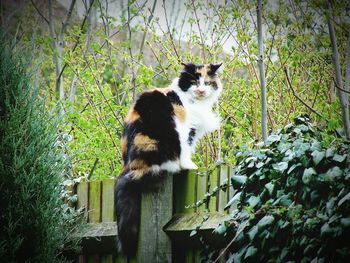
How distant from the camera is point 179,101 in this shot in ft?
15.2

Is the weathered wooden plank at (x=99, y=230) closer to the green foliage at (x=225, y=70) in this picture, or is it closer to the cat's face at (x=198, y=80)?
the green foliage at (x=225, y=70)

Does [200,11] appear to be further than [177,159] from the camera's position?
Yes

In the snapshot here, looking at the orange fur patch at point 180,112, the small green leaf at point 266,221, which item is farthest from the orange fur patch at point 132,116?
the small green leaf at point 266,221

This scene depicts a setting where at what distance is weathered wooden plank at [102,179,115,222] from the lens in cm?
410

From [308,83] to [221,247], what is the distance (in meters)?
2.75

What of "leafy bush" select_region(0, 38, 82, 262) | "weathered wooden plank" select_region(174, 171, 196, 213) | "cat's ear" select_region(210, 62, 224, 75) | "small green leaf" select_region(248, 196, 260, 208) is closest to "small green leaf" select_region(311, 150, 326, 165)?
"small green leaf" select_region(248, 196, 260, 208)

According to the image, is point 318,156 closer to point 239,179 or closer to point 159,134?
point 239,179

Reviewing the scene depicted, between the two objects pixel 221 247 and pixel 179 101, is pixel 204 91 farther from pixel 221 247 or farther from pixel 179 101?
pixel 221 247

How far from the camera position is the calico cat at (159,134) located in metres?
3.73

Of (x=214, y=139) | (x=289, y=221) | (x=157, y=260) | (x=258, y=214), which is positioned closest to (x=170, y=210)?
(x=157, y=260)

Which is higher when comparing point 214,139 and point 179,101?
point 179,101

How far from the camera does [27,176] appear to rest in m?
3.76

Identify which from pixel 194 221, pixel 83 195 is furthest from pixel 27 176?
pixel 194 221

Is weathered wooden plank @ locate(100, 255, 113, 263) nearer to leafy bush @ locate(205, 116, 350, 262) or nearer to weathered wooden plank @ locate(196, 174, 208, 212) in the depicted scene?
weathered wooden plank @ locate(196, 174, 208, 212)
